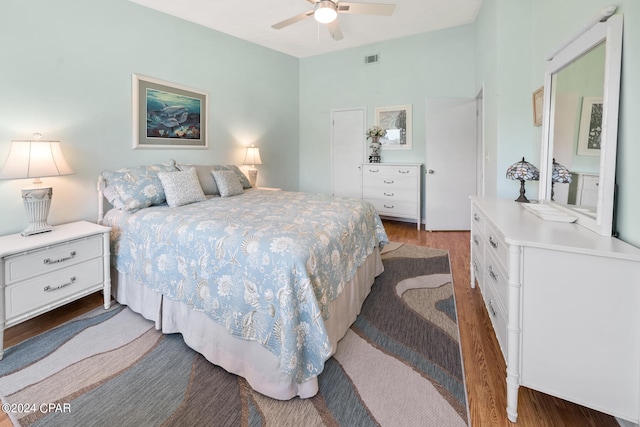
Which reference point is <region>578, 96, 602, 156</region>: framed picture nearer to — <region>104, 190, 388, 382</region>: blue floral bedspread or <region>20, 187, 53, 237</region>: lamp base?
<region>104, 190, 388, 382</region>: blue floral bedspread

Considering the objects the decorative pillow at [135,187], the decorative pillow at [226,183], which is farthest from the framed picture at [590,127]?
the decorative pillow at [135,187]

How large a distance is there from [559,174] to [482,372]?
129 centimetres

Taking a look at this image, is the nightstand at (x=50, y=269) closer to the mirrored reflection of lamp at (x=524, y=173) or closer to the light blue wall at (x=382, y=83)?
the mirrored reflection of lamp at (x=524, y=173)

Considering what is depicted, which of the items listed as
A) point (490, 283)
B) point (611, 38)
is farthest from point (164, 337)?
point (611, 38)

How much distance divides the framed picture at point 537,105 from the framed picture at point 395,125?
8.21 feet

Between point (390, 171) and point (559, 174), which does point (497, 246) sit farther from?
point (390, 171)

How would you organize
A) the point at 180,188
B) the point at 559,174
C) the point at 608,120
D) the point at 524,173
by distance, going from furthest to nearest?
the point at 180,188 < the point at 524,173 < the point at 559,174 < the point at 608,120

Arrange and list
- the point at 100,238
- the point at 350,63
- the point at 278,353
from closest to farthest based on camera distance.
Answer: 1. the point at 278,353
2. the point at 100,238
3. the point at 350,63

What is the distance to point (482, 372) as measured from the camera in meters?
1.74

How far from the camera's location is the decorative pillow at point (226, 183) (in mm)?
3363

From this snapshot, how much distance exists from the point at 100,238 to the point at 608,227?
3098 millimetres

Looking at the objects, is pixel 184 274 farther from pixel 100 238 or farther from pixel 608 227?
pixel 608 227

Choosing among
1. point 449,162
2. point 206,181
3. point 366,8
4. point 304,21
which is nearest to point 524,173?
point 366,8

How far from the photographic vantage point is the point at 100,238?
2.40 meters
